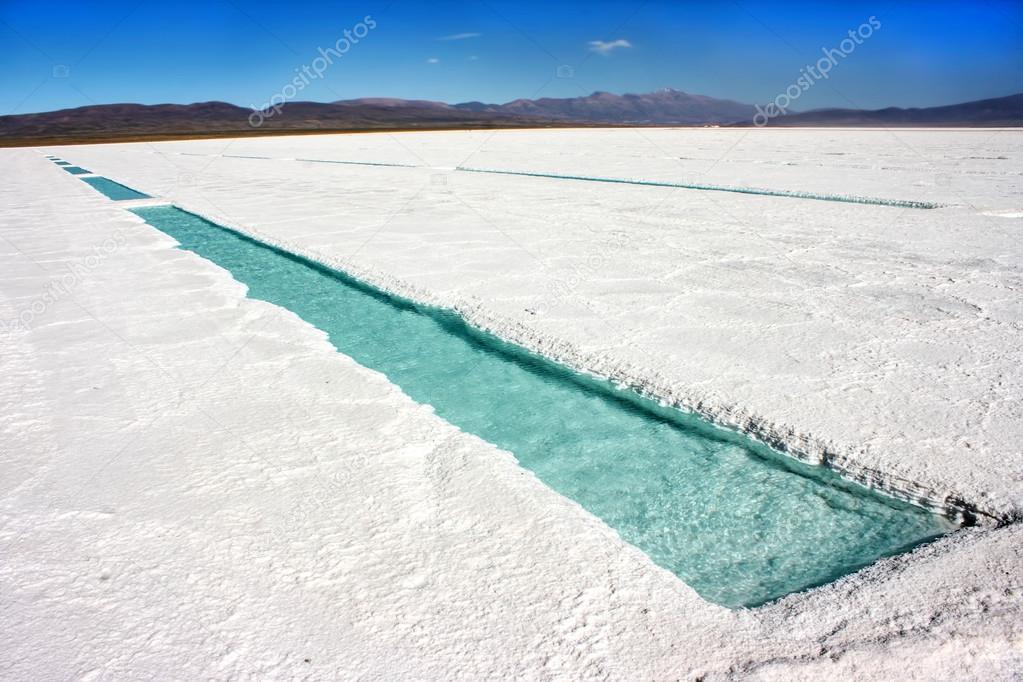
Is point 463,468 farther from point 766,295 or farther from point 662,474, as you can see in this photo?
point 766,295

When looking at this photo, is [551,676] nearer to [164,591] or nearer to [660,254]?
[164,591]

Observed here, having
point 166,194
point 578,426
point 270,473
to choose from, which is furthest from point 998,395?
point 166,194

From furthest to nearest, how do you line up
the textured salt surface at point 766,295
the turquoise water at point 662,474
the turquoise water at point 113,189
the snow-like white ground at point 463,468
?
the turquoise water at point 113,189 → the textured salt surface at point 766,295 → the turquoise water at point 662,474 → the snow-like white ground at point 463,468

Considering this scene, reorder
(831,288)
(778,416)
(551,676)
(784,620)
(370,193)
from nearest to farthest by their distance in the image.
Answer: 1. (551,676)
2. (784,620)
3. (778,416)
4. (831,288)
5. (370,193)

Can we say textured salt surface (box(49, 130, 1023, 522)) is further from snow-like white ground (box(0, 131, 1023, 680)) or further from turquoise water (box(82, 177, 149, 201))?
turquoise water (box(82, 177, 149, 201))

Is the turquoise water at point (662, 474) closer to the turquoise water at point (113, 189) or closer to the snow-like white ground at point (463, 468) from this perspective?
the snow-like white ground at point (463, 468)

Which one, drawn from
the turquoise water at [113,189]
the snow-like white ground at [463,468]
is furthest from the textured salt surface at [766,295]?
the turquoise water at [113,189]
